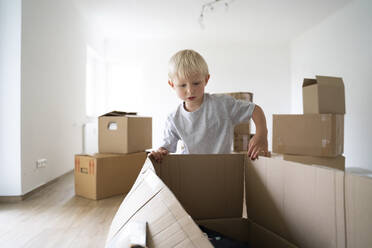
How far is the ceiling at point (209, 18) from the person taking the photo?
125 inches

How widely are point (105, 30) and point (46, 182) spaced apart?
283 centimetres

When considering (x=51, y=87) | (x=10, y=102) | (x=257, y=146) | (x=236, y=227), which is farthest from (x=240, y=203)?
(x=51, y=87)

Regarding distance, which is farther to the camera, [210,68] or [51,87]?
[210,68]

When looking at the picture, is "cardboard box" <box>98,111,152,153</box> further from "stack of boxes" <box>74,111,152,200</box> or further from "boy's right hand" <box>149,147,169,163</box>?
"boy's right hand" <box>149,147,169,163</box>

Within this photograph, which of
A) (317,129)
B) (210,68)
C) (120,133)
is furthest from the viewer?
(210,68)

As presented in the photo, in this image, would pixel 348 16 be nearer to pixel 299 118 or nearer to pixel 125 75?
pixel 299 118

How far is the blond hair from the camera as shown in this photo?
1084mm

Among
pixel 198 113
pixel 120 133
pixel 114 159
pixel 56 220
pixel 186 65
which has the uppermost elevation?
pixel 186 65

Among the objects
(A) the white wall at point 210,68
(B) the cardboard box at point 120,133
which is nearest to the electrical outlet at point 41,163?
(B) the cardboard box at point 120,133

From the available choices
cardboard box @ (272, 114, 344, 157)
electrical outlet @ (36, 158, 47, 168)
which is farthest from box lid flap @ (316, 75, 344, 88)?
electrical outlet @ (36, 158, 47, 168)

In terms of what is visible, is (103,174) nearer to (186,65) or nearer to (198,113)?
(198,113)

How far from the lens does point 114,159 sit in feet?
7.20

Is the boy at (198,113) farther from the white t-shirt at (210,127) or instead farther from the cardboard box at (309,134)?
the cardboard box at (309,134)

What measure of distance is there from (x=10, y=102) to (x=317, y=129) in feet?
8.18
